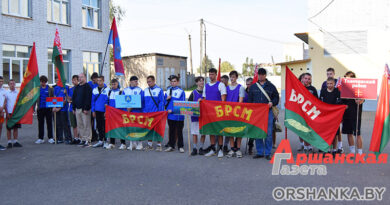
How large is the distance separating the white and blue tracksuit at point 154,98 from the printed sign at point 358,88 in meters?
4.57

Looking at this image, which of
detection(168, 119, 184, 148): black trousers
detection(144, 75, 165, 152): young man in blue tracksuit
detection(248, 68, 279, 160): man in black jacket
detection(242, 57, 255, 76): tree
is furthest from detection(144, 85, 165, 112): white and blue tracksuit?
detection(242, 57, 255, 76): tree

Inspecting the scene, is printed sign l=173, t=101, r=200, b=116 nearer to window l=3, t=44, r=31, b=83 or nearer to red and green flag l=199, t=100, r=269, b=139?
red and green flag l=199, t=100, r=269, b=139

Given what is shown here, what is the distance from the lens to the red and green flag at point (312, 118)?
305 inches

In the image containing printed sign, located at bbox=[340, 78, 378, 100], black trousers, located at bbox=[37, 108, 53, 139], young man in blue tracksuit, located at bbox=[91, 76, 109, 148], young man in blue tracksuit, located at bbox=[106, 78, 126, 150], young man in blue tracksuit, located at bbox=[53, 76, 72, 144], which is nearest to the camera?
printed sign, located at bbox=[340, 78, 378, 100]

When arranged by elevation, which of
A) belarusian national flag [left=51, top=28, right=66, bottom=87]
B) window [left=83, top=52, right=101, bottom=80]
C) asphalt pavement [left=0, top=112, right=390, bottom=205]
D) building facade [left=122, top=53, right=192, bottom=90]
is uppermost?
building facade [left=122, top=53, right=192, bottom=90]

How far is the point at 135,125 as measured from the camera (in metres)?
9.55

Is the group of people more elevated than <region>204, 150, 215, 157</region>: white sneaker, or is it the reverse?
the group of people

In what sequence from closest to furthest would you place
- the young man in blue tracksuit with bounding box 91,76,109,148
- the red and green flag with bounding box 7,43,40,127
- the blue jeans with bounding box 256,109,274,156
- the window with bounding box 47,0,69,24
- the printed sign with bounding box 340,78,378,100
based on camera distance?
1. the printed sign with bounding box 340,78,378,100
2. the blue jeans with bounding box 256,109,274,156
3. the young man in blue tracksuit with bounding box 91,76,109,148
4. the red and green flag with bounding box 7,43,40,127
5. the window with bounding box 47,0,69,24

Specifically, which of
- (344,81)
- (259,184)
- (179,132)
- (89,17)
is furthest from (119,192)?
(89,17)

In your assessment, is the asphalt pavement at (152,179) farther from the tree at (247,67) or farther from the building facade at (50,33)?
the tree at (247,67)

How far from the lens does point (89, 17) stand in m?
23.0

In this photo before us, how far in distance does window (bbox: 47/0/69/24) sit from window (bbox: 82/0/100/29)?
132cm

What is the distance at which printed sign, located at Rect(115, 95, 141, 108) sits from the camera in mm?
9461

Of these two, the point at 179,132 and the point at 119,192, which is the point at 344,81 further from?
the point at 119,192
